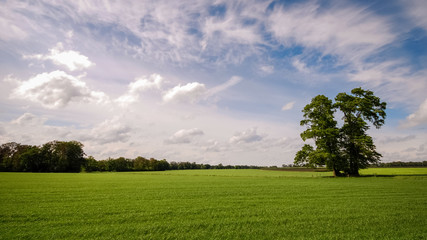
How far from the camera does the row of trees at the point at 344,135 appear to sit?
36.3 m

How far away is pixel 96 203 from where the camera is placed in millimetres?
13852

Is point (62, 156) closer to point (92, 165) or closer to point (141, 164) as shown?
point (92, 165)

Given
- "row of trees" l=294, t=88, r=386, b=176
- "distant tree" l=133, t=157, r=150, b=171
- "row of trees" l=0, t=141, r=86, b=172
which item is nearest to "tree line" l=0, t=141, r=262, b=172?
"row of trees" l=0, t=141, r=86, b=172

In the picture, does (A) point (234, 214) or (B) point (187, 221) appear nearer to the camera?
(B) point (187, 221)

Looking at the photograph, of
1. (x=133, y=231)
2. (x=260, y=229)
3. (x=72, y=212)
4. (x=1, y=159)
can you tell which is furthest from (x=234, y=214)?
(x=1, y=159)

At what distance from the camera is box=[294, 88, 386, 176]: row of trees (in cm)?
3628

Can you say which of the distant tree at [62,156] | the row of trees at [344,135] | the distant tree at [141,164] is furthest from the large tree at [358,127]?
the distant tree at [141,164]

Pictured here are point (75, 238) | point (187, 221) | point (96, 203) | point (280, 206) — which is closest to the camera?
point (75, 238)

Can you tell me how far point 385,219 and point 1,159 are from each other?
12383 cm

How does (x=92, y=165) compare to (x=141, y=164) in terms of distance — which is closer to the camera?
(x=92, y=165)

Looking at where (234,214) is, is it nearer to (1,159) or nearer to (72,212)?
(72,212)

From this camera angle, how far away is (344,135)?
38688mm

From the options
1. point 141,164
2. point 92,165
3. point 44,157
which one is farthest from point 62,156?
point 141,164

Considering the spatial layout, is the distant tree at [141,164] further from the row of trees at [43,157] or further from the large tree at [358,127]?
the large tree at [358,127]
